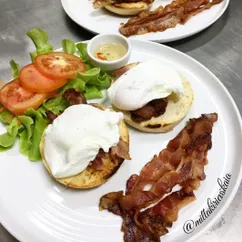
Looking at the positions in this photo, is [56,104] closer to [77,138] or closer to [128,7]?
[77,138]

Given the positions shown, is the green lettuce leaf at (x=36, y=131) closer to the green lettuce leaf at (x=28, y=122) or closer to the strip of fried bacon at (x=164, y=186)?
the green lettuce leaf at (x=28, y=122)

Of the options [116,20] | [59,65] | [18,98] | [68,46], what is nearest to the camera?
[18,98]

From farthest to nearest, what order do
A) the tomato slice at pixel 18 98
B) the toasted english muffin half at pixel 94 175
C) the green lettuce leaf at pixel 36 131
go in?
1. the tomato slice at pixel 18 98
2. the green lettuce leaf at pixel 36 131
3. the toasted english muffin half at pixel 94 175

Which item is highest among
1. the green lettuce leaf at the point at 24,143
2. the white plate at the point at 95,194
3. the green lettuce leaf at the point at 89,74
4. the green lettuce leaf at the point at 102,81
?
the green lettuce leaf at the point at 89,74

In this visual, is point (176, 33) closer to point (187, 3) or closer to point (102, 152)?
point (187, 3)

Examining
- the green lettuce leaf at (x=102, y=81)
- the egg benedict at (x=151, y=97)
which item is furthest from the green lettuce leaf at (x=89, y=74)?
the egg benedict at (x=151, y=97)

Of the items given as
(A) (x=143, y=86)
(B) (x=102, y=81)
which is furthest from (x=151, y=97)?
(B) (x=102, y=81)

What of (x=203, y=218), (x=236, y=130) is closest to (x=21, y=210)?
(x=203, y=218)
